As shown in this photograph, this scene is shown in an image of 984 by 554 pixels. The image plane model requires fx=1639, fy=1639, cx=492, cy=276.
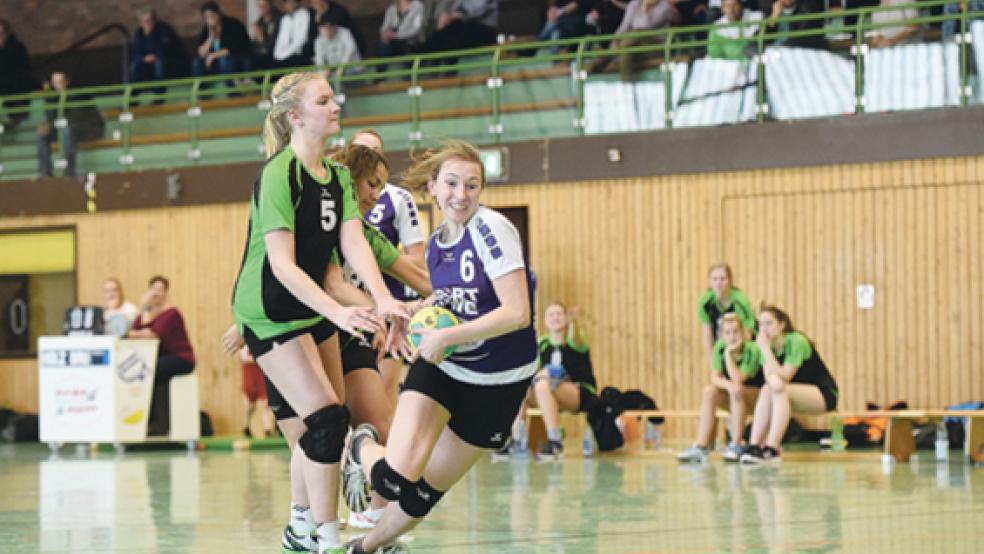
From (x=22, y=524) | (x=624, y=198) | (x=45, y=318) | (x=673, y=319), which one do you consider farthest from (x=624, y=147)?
(x=22, y=524)

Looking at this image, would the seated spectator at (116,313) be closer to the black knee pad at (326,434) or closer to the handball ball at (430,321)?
the black knee pad at (326,434)

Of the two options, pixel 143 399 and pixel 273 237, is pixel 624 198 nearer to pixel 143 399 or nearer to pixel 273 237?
pixel 143 399

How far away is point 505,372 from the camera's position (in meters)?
6.30

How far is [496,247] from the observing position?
620 cm

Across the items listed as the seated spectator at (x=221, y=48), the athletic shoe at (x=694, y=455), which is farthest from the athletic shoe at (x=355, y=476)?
the seated spectator at (x=221, y=48)

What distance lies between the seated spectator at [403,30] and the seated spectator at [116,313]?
15.5 ft

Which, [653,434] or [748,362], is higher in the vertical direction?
[748,362]

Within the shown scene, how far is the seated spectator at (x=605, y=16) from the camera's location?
18172mm

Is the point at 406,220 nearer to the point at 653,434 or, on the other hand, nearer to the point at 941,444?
the point at 941,444

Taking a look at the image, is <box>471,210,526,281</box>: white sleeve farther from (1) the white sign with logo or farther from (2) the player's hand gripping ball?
(1) the white sign with logo

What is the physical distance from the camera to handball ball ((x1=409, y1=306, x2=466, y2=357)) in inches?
241

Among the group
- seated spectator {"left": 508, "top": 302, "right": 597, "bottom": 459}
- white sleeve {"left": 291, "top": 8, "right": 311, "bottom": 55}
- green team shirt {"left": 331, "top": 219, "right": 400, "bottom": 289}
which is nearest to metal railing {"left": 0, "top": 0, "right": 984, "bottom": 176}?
white sleeve {"left": 291, "top": 8, "right": 311, "bottom": 55}

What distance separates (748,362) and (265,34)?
31.3ft

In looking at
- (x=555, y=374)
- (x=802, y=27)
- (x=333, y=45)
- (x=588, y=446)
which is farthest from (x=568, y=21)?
(x=588, y=446)
